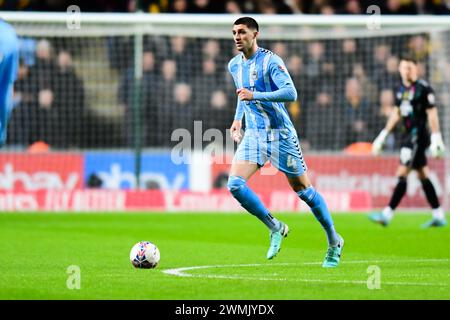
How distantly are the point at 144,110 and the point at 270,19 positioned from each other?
13.5 feet

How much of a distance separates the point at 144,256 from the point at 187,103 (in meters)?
12.7

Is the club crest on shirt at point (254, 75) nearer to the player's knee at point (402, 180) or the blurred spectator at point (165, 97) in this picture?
the player's knee at point (402, 180)

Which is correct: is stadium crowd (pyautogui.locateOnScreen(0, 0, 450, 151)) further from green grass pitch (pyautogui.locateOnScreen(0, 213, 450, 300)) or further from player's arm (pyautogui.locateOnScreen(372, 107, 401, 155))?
player's arm (pyautogui.locateOnScreen(372, 107, 401, 155))

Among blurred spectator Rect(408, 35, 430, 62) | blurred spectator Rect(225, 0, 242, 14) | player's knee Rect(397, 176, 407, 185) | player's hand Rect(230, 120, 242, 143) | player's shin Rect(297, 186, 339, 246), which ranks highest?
A: blurred spectator Rect(225, 0, 242, 14)

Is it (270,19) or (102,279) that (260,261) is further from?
(270,19)

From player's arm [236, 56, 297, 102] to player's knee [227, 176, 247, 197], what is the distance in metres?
0.75

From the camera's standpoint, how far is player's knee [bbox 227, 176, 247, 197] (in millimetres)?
9539

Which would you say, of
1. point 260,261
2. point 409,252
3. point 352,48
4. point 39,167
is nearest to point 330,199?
point 352,48

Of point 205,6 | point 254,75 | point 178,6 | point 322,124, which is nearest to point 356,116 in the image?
point 322,124

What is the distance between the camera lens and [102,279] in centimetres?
841

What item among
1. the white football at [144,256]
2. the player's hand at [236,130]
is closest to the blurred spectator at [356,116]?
the player's hand at [236,130]

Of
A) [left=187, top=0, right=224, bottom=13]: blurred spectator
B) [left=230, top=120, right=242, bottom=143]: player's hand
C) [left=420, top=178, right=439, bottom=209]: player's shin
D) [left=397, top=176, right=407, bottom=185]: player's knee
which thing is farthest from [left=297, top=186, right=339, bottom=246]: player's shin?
[left=187, top=0, right=224, bottom=13]: blurred spectator

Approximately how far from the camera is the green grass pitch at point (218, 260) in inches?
298

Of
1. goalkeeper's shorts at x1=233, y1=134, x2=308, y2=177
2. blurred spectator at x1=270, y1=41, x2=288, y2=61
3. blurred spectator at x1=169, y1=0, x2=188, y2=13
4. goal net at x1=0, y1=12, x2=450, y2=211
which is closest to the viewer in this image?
goalkeeper's shorts at x1=233, y1=134, x2=308, y2=177
